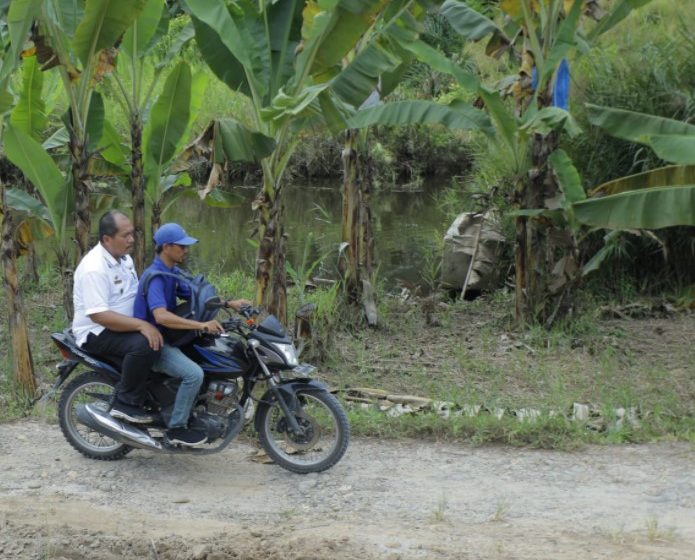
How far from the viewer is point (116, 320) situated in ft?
19.4

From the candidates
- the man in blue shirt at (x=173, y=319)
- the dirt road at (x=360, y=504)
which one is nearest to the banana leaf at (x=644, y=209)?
the dirt road at (x=360, y=504)

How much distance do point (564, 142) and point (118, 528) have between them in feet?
25.8

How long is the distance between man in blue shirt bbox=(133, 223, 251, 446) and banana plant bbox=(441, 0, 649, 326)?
12.9 ft

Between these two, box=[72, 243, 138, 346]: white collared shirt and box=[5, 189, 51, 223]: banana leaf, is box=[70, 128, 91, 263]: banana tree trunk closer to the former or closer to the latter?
box=[5, 189, 51, 223]: banana leaf

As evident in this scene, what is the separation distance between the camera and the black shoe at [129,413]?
6.09 meters

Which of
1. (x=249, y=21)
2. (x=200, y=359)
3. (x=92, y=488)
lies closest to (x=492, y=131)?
(x=249, y=21)

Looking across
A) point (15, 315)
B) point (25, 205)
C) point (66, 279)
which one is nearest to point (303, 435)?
point (15, 315)

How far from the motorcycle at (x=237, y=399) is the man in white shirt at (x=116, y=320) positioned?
10cm

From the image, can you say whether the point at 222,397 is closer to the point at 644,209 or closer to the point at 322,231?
the point at 644,209

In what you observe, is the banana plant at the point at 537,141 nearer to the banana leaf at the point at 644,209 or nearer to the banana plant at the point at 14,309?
the banana leaf at the point at 644,209

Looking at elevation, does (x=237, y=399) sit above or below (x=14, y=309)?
below

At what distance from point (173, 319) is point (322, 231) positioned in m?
11.9

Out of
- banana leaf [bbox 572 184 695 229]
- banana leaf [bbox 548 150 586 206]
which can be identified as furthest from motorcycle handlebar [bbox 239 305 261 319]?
banana leaf [bbox 548 150 586 206]

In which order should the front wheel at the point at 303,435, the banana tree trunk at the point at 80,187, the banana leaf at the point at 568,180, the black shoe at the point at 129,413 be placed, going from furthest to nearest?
the banana leaf at the point at 568,180, the banana tree trunk at the point at 80,187, the black shoe at the point at 129,413, the front wheel at the point at 303,435
